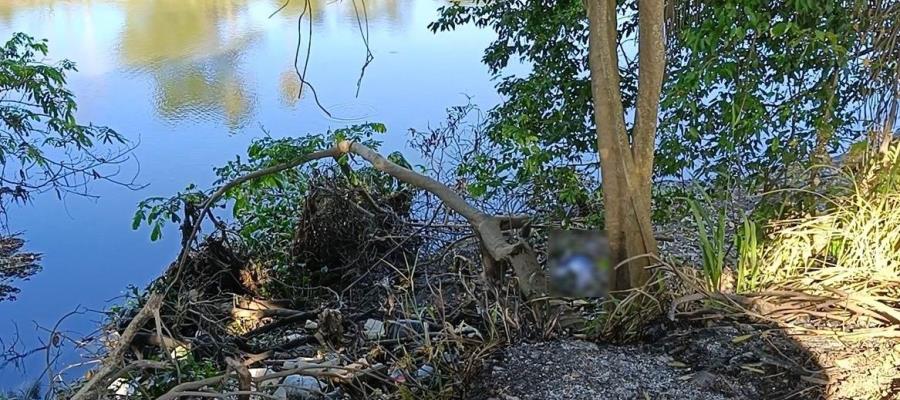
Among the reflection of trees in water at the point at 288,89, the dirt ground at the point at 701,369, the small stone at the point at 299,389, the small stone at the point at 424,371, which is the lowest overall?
the dirt ground at the point at 701,369

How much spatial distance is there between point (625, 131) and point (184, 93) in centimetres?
593

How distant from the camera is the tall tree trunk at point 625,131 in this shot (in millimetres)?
2299

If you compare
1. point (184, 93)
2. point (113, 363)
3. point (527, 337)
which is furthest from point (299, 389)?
point (184, 93)

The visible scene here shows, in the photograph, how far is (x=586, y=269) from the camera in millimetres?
2631

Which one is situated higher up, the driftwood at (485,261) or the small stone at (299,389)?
the driftwood at (485,261)

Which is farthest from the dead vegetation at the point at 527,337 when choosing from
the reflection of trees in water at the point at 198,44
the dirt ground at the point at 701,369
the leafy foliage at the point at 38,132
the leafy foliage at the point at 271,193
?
the reflection of trees in water at the point at 198,44

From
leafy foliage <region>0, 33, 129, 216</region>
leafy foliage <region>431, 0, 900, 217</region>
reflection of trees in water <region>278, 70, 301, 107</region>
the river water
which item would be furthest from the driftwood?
reflection of trees in water <region>278, 70, 301, 107</region>

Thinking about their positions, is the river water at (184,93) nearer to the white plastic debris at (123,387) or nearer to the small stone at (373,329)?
the small stone at (373,329)

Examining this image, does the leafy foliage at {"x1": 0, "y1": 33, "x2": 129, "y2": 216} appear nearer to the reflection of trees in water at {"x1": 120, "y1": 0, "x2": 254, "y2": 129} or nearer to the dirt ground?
the reflection of trees in water at {"x1": 120, "y1": 0, "x2": 254, "y2": 129}

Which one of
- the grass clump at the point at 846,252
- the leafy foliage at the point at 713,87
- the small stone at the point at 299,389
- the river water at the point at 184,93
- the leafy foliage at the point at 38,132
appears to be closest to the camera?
the grass clump at the point at 846,252

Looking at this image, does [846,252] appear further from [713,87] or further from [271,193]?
[271,193]

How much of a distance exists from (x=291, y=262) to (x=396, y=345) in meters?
Result: 1.95

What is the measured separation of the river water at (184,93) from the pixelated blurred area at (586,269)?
1.98 m

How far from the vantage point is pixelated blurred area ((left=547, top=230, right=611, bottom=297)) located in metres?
2.57
